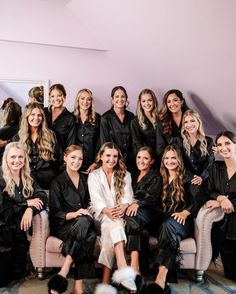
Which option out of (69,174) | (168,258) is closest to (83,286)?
(168,258)

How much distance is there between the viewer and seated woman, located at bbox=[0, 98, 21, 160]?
400cm

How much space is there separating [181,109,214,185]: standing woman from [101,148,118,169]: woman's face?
64cm

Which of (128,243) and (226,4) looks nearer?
(226,4)

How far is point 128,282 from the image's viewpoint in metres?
2.69

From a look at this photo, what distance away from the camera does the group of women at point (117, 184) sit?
2.95 metres

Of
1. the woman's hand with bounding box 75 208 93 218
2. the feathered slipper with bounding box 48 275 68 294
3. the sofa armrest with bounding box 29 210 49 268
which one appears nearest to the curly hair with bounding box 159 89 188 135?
the woman's hand with bounding box 75 208 93 218

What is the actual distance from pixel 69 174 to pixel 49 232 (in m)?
0.49

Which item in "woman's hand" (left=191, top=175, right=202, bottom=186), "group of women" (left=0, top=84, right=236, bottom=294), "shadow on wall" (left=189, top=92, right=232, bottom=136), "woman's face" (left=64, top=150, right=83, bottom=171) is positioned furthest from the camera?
"shadow on wall" (left=189, top=92, right=232, bottom=136)

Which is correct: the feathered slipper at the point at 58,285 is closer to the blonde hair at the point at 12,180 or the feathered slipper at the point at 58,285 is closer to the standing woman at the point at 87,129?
the blonde hair at the point at 12,180

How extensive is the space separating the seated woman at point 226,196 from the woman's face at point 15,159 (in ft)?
4.80

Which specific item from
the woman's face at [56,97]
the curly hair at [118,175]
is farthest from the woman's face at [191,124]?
the woman's face at [56,97]

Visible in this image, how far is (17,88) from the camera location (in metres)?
4.21

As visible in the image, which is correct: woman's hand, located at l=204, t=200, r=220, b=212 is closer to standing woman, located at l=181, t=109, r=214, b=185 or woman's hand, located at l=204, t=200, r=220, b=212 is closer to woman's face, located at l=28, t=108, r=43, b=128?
standing woman, located at l=181, t=109, r=214, b=185

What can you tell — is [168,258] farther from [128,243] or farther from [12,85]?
[12,85]
